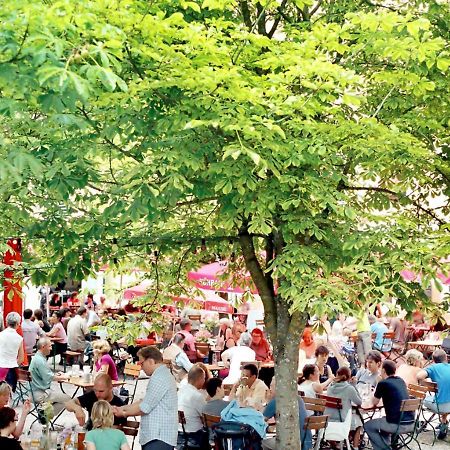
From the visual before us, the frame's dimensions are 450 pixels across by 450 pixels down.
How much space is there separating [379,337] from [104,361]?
27.2 feet

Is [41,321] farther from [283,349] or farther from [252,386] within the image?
[283,349]

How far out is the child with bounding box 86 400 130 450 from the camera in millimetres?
8859

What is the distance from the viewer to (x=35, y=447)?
928 cm

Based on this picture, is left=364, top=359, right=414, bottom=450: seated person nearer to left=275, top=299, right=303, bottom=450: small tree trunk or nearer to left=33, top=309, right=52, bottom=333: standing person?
left=275, top=299, right=303, bottom=450: small tree trunk

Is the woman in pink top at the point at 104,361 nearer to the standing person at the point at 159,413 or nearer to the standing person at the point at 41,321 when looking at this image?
the standing person at the point at 159,413

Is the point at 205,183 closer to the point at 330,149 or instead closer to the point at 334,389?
the point at 330,149

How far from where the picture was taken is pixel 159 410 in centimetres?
955

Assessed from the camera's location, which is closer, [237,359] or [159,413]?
[159,413]

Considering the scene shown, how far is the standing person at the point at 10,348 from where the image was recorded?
50.6 ft

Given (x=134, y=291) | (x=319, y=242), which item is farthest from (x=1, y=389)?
(x=134, y=291)

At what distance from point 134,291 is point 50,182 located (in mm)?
12431

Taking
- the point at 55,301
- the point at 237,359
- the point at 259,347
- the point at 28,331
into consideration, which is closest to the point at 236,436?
the point at 237,359

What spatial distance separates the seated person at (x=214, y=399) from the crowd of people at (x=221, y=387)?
0.01 meters

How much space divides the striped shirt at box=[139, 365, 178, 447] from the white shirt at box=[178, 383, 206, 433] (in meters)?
2.41
